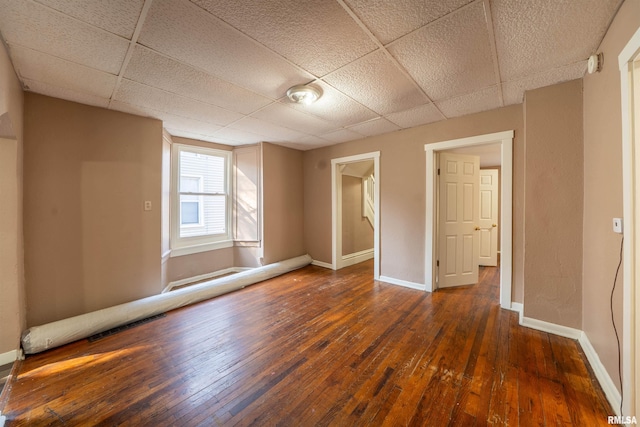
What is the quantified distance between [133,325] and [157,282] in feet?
1.94

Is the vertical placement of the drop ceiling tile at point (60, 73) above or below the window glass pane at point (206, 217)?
above

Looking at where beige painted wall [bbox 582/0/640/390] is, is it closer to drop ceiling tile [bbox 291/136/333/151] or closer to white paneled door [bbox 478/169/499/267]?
white paneled door [bbox 478/169/499/267]

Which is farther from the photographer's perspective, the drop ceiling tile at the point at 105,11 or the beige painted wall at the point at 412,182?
the beige painted wall at the point at 412,182

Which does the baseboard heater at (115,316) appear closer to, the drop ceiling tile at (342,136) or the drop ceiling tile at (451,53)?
the drop ceiling tile at (342,136)

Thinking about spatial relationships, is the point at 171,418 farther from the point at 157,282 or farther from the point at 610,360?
the point at 610,360

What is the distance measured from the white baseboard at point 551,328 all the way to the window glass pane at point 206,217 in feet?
14.6

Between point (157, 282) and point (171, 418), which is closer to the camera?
point (171, 418)

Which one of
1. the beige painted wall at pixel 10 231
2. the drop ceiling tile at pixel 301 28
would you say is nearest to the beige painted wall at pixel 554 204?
the drop ceiling tile at pixel 301 28

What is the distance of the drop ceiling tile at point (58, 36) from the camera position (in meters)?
1.29

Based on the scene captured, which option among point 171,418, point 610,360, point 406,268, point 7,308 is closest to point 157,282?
point 7,308

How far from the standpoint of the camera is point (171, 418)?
1.35m

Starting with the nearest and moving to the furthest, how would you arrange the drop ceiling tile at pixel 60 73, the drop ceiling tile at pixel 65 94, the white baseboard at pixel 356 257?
the drop ceiling tile at pixel 60 73 < the drop ceiling tile at pixel 65 94 < the white baseboard at pixel 356 257

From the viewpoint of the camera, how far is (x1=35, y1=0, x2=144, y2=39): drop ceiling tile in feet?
4.06

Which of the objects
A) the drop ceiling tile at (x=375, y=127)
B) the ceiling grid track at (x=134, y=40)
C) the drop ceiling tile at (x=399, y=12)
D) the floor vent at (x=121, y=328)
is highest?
the drop ceiling tile at (x=375, y=127)
